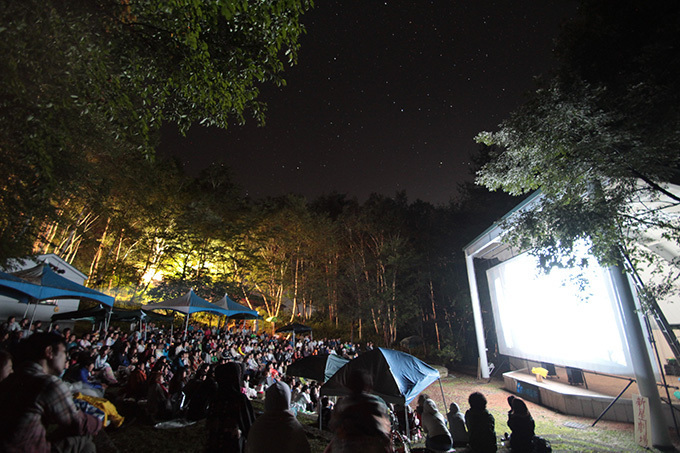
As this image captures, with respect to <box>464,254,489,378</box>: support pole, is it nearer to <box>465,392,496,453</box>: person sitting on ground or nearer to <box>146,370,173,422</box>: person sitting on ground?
<box>465,392,496,453</box>: person sitting on ground

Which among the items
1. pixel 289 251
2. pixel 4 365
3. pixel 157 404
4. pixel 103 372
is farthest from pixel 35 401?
pixel 289 251

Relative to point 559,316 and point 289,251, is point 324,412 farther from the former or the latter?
point 289,251

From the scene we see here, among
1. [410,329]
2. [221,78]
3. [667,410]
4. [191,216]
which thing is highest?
[191,216]

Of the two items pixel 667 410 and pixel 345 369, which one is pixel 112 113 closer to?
pixel 345 369

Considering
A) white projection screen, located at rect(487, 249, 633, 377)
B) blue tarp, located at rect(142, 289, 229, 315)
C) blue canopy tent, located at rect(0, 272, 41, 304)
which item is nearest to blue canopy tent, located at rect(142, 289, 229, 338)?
blue tarp, located at rect(142, 289, 229, 315)

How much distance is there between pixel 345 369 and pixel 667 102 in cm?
678

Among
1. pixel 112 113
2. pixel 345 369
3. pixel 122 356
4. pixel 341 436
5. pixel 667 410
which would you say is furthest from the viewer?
pixel 122 356

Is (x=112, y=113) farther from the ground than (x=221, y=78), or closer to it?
closer to it

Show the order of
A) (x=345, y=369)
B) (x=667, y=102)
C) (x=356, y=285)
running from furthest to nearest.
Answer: (x=356, y=285) → (x=345, y=369) → (x=667, y=102)

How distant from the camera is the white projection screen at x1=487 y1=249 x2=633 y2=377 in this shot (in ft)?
23.5

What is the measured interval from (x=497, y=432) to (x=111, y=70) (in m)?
9.65

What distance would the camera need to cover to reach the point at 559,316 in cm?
925

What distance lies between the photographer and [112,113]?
4.12 m

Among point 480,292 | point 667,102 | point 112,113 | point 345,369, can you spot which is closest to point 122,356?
point 345,369
